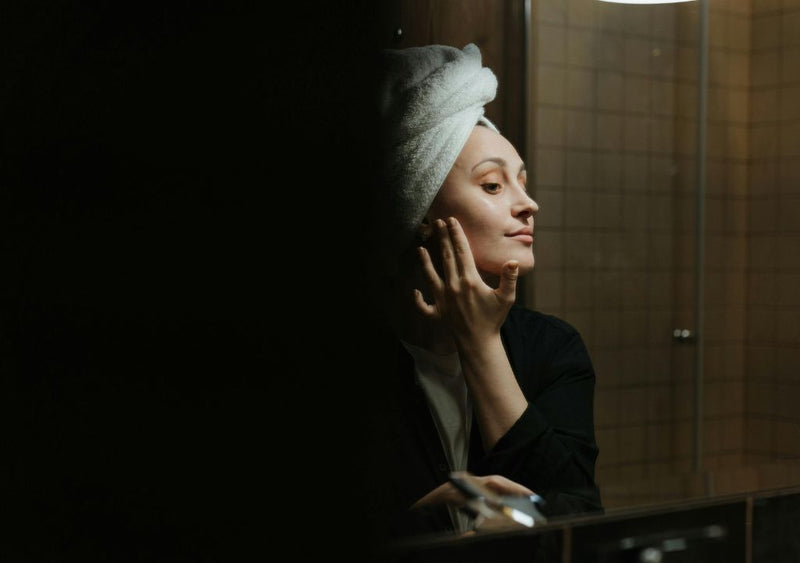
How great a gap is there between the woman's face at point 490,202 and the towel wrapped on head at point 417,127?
0.5 inches

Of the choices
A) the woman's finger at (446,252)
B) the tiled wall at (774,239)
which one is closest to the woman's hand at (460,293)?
the woman's finger at (446,252)

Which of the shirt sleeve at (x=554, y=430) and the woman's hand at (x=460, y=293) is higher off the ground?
the woman's hand at (x=460, y=293)

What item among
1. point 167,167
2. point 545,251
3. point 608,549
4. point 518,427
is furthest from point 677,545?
point 167,167

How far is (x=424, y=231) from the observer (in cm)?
88

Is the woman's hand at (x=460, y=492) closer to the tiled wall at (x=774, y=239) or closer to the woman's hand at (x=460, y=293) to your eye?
the woman's hand at (x=460, y=293)

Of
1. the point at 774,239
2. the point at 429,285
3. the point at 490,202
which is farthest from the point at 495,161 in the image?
the point at 774,239

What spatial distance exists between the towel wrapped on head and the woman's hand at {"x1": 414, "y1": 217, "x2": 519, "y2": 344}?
1.3 inches

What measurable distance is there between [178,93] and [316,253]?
0.18m

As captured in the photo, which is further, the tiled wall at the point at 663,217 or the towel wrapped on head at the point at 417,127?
the tiled wall at the point at 663,217

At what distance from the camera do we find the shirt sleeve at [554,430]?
922 mm

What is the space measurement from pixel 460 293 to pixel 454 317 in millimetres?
24

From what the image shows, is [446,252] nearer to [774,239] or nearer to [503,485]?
[503,485]

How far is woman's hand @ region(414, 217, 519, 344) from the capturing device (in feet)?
2.91

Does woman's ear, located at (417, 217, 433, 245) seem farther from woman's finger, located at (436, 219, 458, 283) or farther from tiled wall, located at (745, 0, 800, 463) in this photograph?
tiled wall, located at (745, 0, 800, 463)
